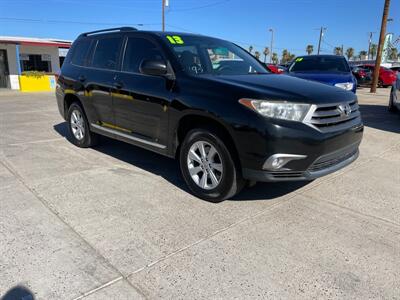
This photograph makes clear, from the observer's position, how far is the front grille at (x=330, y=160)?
3.37m

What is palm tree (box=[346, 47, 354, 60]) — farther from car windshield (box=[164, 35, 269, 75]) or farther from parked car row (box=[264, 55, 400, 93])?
car windshield (box=[164, 35, 269, 75])

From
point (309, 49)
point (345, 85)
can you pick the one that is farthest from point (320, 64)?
point (309, 49)

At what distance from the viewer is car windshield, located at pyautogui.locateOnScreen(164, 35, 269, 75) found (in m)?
4.06

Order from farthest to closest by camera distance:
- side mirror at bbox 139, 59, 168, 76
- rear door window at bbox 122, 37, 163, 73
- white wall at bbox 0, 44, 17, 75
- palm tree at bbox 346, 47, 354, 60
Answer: palm tree at bbox 346, 47, 354, 60 < white wall at bbox 0, 44, 17, 75 < rear door window at bbox 122, 37, 163, 73 < side mirror at bbox 139, 59, 168, 76

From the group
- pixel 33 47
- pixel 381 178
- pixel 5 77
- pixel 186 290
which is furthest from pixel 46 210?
pixel 33 47

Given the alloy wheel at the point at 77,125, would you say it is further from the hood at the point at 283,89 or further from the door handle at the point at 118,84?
the hood at the point at 283,89

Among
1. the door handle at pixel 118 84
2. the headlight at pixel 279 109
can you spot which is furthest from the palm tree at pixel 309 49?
the headlight at pixel 279 109

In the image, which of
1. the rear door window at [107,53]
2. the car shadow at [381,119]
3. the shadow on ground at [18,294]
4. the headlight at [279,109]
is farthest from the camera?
the car shadow at [381,119]

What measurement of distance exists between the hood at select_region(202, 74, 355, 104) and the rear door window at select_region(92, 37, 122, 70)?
1.78 meters

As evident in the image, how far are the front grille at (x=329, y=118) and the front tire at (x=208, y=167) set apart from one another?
2.90 feet

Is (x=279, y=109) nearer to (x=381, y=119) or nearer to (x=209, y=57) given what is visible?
(x=209, y=57)

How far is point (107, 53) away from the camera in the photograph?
5.08 m

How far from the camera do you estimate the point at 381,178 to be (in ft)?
15.3

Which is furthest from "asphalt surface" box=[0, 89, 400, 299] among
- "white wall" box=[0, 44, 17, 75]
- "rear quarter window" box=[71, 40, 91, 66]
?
"white wall" box=[0, 44, 17, 75]
